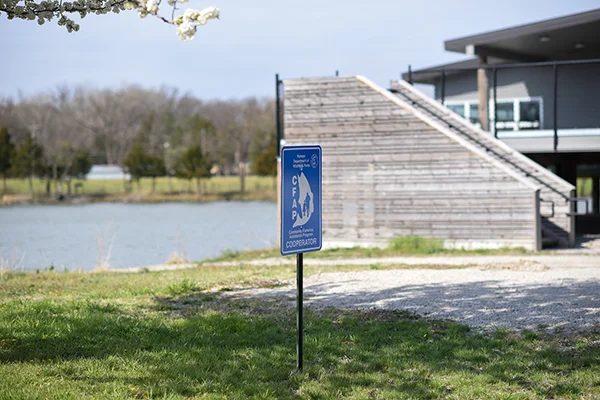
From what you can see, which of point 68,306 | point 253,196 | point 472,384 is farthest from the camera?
point 253,196

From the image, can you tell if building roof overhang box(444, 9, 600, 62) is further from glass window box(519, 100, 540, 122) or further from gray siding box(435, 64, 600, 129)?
glass window box(519, 100, 540, 122)

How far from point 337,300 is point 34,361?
506 cm

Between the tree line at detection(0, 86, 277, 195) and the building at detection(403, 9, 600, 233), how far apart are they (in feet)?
155

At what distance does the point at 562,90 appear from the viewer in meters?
28.0

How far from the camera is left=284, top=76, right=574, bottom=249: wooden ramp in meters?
22.2

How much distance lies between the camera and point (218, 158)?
301 ft

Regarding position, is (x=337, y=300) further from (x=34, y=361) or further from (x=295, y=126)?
(x=295, y=126)

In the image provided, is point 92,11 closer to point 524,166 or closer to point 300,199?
point 300,199

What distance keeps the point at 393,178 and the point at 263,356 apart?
53.7 feet

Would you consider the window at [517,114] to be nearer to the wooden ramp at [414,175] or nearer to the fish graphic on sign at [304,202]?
the wooden ramp at [414,175]

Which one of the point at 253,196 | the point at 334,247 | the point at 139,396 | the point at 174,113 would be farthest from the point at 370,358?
the point at 174,113

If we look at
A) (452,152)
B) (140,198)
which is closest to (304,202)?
(452,152)

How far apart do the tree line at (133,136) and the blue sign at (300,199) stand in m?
68.4

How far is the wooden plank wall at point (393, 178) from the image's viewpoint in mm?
22250
